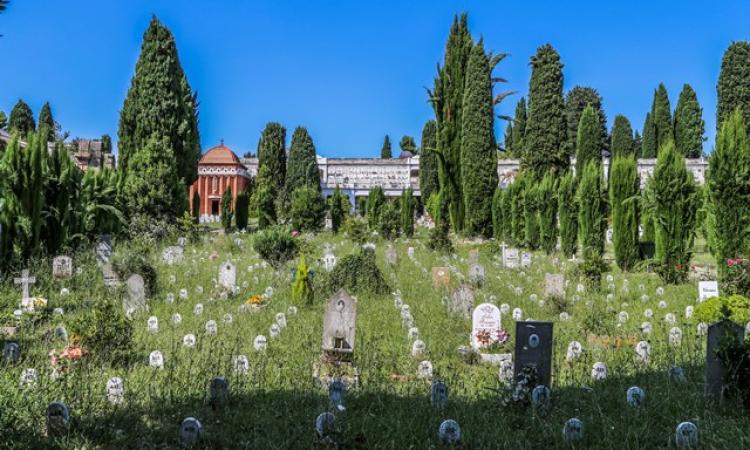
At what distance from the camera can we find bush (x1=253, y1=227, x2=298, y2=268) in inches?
589

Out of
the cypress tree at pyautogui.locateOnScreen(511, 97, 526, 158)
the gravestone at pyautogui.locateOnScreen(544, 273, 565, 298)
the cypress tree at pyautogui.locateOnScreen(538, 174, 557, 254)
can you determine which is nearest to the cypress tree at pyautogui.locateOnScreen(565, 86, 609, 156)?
the cypress tree at pyautogui.locateOnScreen(511, 97, 526, 158)

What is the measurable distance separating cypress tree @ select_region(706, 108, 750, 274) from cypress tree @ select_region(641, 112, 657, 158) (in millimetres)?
42312

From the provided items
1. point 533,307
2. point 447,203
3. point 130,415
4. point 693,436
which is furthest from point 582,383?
point 447,203

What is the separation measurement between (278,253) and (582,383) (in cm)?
1036

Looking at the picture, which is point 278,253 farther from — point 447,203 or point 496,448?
point 447,203

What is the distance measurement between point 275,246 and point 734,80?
125ft

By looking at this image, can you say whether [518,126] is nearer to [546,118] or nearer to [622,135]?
[622,135]

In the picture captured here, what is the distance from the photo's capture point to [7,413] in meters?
4.02

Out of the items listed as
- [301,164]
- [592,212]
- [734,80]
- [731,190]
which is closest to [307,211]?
[301,164]

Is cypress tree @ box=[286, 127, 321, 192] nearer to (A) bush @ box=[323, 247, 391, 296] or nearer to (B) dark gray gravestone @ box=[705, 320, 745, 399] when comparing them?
(A) bush @ box=[323, 247, 391, 296]

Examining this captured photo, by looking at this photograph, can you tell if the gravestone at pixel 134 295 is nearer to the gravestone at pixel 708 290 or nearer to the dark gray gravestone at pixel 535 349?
the dark gray gravestone at pixel 535 349

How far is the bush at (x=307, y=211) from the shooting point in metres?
28.9

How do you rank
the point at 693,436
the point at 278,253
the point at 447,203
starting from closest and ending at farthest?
1. the point at 693,436
2. the point at 278,253
3. the point at 447,203

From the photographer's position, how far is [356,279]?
1108cm
